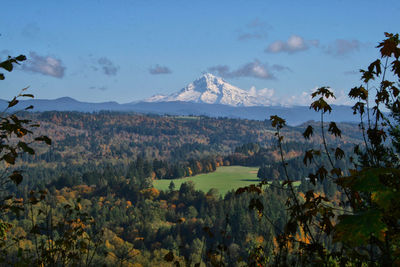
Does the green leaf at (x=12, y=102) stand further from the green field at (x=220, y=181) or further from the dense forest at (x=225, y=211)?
the green field at (x=220, y=181)

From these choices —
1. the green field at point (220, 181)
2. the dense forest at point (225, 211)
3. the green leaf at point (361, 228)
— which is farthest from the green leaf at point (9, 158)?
the green field at point (220, 181)

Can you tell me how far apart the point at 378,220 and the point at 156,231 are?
117780mm

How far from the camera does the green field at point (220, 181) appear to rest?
155875mm

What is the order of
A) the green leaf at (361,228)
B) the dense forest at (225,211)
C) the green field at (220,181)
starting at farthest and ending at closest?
the green field at (220,181) < the dense forest at (225,211) < the green leaf at (361,228)

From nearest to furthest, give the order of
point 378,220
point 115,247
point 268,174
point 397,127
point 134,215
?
point 378,220, point 397,127, point 115,247, point 134,215, point 268,174

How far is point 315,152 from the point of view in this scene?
607cm

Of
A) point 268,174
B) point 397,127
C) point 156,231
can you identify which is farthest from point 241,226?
point 397,127

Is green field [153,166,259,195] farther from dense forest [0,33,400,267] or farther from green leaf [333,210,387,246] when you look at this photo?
green leaf [333,210,387,246]

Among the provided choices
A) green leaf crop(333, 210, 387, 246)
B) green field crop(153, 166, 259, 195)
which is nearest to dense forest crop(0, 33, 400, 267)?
green leaf crop(333, 210, 387, 246)

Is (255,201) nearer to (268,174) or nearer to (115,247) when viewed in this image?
(115,247)

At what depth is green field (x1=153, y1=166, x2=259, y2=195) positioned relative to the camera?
155875 mm

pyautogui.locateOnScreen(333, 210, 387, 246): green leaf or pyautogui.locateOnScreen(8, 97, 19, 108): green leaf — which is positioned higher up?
pyautogui.locateOnScreen(8, 97, 19, 108): green leaf

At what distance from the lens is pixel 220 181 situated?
170250 mm

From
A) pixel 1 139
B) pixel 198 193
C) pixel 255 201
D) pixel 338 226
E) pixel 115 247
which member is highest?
pixel 1 139
